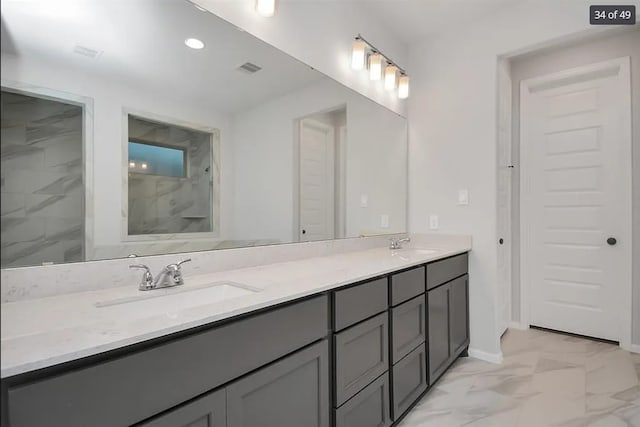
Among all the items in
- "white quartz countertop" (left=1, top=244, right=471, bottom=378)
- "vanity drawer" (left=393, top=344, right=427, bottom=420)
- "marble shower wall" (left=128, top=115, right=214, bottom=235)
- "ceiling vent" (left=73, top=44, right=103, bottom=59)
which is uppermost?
"ceiling vent" (left=73, top=44, right=103, bottom=59)

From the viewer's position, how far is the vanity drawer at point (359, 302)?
→ 4.11 feet

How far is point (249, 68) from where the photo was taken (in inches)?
63.7

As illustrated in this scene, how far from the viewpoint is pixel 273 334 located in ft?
3.26

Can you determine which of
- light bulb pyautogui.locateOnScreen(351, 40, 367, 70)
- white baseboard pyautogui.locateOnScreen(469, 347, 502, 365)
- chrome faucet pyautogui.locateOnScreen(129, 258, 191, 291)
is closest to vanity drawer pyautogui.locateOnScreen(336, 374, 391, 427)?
chrome faucet pyautogui.locateOnScreen(129, 258, 191, 291)

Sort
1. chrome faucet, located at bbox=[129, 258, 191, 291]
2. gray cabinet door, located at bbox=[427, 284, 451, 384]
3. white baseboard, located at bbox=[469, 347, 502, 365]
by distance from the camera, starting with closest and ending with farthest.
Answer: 1. chrome faucet, located at bbox=[129, 258, 191, 291]
2. gray cabinet door, located at bbox=[427, 284, 451, 384]
3. white baseboard, located at bbox=[469, 347, 502, 365]

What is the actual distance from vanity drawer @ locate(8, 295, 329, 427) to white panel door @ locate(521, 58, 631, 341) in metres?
2.89

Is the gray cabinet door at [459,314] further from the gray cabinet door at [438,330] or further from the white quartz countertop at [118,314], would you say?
the white quartz countertop at [118,314]

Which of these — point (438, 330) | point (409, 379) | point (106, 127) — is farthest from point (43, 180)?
point (438, 330)

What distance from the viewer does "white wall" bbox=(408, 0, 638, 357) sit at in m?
2.31

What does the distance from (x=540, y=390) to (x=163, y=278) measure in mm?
2256

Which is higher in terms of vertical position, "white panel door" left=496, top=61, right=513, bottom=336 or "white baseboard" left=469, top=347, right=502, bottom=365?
"white panel door" left=496, top=61, right=513, bottom=336

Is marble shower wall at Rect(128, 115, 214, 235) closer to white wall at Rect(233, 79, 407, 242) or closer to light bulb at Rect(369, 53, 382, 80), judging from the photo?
white wall at Rect(233, 79, 407, 242)

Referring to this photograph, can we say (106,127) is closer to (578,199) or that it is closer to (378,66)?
(378,66)

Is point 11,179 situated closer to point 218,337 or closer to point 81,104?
point 81,104
